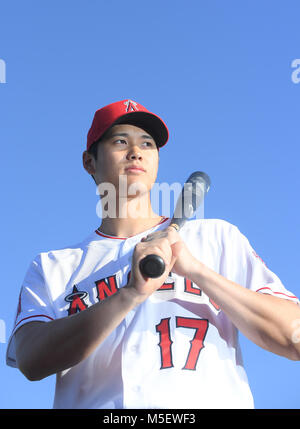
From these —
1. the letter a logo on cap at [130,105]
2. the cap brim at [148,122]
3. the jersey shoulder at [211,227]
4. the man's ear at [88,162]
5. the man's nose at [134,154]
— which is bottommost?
the jersey shoulder at [211,227]

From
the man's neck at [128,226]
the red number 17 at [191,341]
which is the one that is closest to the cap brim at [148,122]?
the man's neck at [128,226]

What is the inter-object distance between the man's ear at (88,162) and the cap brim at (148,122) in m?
0.37

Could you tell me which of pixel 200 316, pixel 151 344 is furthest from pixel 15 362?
pixel 200 316

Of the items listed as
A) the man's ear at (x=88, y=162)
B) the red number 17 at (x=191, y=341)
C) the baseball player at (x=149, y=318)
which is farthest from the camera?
the man's ear at (x=88, y=162)

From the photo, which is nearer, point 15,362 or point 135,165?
point 15,362

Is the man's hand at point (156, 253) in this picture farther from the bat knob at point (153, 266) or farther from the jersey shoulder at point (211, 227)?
the jersey shoulder at point (211, 227)

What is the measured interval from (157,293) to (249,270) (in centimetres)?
56

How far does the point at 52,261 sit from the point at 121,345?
873 mm

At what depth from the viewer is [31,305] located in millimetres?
3232

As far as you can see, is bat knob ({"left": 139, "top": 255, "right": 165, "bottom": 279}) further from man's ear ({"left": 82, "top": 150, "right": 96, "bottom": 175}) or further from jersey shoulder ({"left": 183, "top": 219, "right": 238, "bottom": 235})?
man's ear ({"left": 82, "top": 150, "right": 96, "bottom": 175})

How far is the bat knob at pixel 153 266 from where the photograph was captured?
8.09 feet

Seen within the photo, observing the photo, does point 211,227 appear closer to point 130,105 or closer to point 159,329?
point 159,329
